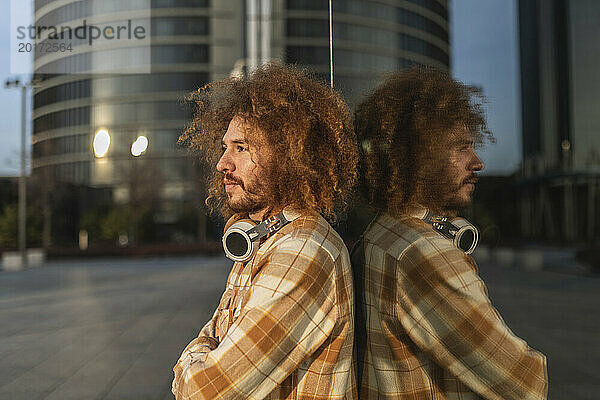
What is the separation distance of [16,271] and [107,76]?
1149mm

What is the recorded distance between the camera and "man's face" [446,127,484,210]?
4.12 feet

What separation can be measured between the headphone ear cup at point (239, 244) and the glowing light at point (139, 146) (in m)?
1.97

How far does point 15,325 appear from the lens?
2873 mm

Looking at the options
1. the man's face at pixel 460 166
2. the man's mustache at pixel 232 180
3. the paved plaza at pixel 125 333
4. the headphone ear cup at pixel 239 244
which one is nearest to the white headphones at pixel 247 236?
the headphone ear cup at pixel 239 244

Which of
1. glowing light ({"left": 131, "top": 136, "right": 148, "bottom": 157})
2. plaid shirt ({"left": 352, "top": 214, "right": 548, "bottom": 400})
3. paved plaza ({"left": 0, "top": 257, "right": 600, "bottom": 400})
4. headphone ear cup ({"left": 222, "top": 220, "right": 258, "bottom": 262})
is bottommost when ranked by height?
paved plaza ({"left": 0, "top": 257, "right": 600, "bottom": 400})

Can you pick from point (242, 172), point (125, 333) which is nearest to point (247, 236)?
point (242, 172)

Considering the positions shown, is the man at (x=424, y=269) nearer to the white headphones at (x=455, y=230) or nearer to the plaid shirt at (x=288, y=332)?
the white headphones at (x=455, y=230)

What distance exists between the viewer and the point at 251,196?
3.84 ft

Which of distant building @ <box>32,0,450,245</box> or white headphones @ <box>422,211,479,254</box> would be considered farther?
distant building @ <box>32,0,450,245</box>

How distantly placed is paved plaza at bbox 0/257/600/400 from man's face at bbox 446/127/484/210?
75cm

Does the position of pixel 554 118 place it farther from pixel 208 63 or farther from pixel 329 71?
pixel 208 63

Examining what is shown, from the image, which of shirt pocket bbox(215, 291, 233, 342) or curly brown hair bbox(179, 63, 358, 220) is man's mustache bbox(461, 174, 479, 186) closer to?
curly brown hair bbox(179, 63, 358, 220)

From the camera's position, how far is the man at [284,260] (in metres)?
0.98

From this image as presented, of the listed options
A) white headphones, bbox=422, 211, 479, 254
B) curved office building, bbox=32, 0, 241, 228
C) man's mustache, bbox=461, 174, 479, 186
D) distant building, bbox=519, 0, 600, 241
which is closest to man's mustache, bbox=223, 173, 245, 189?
white headphones, bbox=422, 211, 479, 254
